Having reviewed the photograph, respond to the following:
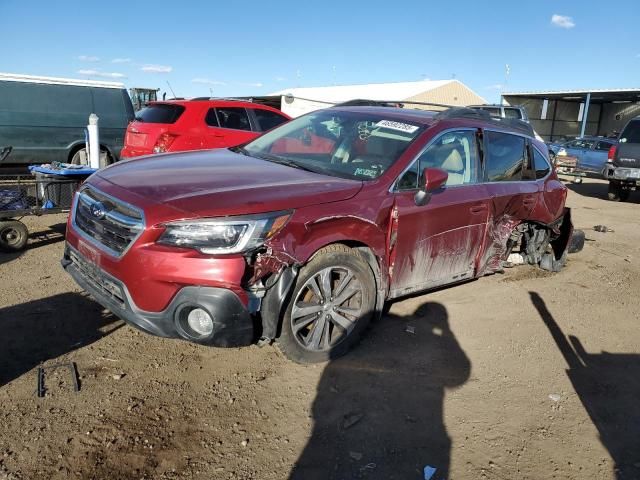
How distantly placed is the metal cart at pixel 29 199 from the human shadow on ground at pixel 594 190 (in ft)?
42.3

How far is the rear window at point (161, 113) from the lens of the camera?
27.8ft

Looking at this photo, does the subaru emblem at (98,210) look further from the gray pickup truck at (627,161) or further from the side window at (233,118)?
the gray pickup truck at (627,161)

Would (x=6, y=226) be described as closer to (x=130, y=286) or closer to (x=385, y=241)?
(x=130, y=286)

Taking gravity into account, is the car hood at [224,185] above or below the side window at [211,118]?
Result: below

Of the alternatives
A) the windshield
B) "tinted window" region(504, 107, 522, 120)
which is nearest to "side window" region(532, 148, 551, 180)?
the windshield

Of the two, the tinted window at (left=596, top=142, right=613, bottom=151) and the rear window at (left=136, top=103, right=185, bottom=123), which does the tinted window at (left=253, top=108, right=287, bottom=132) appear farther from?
the tinted window at (left=596, top=142, right=613, bottom=151)

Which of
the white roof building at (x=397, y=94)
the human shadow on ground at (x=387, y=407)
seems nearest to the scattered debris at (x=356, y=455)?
the human shadow on ground at (x=387, y=407)

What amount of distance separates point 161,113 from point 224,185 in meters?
6.06

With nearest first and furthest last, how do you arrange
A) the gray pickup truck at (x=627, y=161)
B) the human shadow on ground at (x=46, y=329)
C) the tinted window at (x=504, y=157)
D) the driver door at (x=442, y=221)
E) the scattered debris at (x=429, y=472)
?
the scattered debris at (x=429, y=472) → the human shadow on ground at (x=46, y=329) → the driver door at (x=442, y=221) → the tinted window at (x=504, y=157) → the gray pickup truck at (x=627, y=161)

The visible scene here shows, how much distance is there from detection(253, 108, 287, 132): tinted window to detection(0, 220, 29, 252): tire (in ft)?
15.1

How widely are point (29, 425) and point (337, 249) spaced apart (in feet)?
6.57

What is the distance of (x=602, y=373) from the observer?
3.79m

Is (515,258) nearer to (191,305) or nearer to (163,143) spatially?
(191,305)

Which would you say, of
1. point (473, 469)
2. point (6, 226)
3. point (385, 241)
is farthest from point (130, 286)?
point (6, 226)
